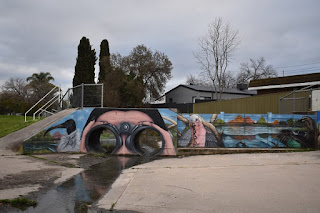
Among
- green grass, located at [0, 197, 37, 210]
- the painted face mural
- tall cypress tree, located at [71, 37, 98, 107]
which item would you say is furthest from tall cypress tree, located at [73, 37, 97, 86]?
green grass, located at [0, 197, 37, 210]

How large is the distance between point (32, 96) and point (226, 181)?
41872 mm

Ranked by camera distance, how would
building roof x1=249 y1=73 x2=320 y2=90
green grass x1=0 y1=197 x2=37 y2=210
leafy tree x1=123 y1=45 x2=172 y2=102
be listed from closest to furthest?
1. green grass x1=0 y1=197 x2=37 y2=210
2. building roof x1=249 y1=73 x2=320 y2=90
3. leafy tree x1=123 y1=45 x2=172 y2=102

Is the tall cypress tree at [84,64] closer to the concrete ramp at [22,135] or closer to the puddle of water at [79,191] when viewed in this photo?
the concrete ramp at [22,135]

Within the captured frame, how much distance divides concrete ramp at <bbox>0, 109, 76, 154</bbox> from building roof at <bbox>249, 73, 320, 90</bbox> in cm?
1681

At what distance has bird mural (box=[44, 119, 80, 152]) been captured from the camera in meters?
13.6

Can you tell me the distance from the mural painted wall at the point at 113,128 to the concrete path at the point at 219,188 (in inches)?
123

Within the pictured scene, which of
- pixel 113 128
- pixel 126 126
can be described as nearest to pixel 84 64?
pixel 113 128

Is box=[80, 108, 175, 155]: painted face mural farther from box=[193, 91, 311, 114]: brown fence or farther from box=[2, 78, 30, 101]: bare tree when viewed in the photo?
box=[2, 78, 30, 101]: bare tree

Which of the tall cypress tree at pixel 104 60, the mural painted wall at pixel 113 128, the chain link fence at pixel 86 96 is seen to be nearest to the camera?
the mural painted wall at pixel 113 128

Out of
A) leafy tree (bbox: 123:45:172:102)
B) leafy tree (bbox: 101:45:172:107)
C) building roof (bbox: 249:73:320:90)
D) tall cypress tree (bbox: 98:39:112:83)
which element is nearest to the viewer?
building roof (bbox: 249:73:320:90)

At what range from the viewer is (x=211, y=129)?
1380 centimetres

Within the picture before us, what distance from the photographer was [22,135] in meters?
13.5

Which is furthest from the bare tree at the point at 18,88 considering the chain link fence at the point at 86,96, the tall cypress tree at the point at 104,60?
the chain link fence at the point at 86,96

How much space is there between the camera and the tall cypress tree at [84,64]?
31766mm
